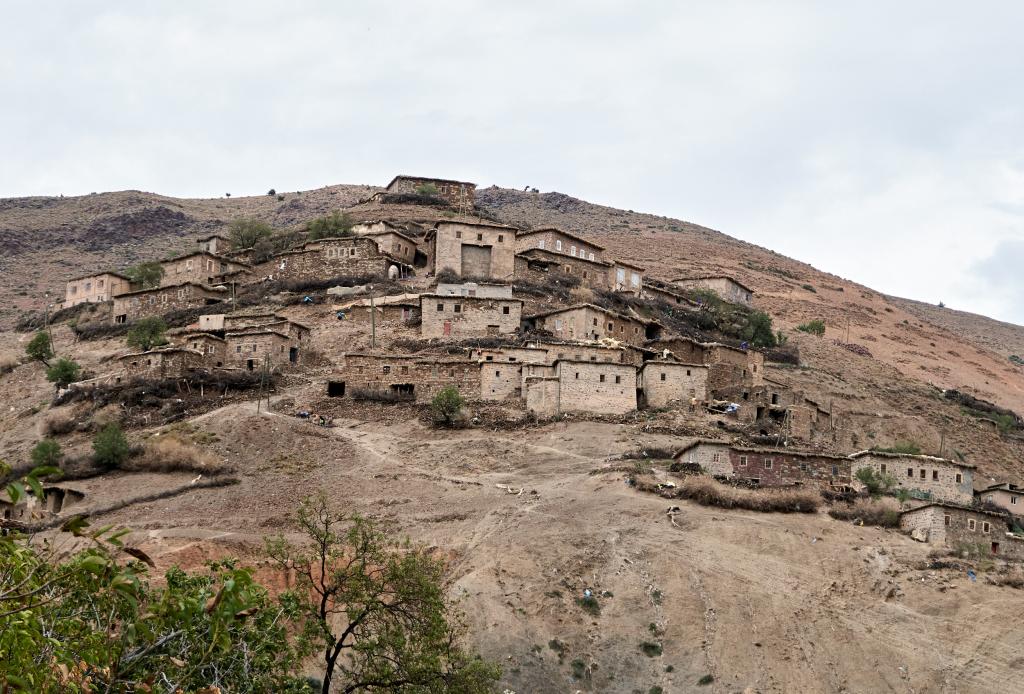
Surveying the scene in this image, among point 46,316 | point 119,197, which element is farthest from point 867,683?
point 119,197

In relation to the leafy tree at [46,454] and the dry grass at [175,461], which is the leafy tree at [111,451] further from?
the leafy tree at [46,454]

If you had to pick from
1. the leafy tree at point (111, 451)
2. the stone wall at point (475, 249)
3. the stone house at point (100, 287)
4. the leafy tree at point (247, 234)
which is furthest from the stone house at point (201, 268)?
the leafy tree at point (111, 451)

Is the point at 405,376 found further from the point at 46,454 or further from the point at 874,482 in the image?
the point at 874,482

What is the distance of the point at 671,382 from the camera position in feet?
160

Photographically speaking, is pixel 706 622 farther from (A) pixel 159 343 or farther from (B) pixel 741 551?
(A) pixel 159 343

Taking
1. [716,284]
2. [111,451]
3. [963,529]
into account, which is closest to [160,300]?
[111,451]

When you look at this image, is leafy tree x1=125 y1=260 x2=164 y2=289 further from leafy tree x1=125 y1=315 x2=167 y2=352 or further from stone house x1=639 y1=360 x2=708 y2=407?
stone house x1=639 y1=360 x2=708 y2=407

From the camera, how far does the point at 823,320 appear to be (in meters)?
87.1

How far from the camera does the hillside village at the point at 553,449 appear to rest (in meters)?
32.2

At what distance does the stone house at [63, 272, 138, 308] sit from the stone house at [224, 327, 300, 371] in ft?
57.8

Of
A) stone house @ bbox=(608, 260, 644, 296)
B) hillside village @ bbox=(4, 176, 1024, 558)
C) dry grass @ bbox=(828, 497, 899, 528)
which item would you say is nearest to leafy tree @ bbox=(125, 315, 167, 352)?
hillside village @ bbox=(4, 176, 1024, 558)

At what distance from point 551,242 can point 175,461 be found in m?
29.6

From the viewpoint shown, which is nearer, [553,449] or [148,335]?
[553,449]

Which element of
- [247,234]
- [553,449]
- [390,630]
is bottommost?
[390,630]
